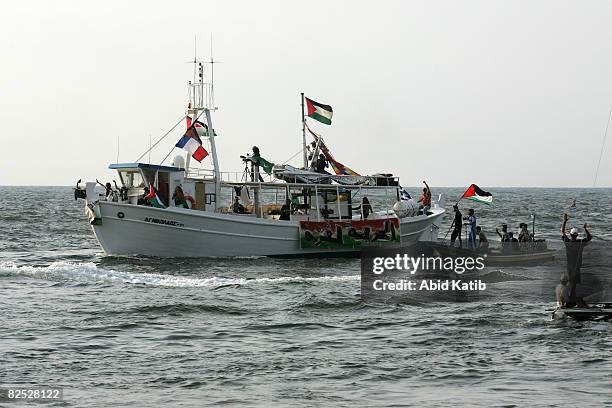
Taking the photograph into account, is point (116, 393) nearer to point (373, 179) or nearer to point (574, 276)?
point (574, 276)

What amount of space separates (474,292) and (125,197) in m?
14.1

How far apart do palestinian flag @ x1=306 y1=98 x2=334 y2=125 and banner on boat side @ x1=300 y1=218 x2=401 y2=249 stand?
207 inches

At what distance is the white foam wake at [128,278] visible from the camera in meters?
28.9

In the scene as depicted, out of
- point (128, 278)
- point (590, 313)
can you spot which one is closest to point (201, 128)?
point (128, 278)

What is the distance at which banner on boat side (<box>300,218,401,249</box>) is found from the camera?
1398 inches

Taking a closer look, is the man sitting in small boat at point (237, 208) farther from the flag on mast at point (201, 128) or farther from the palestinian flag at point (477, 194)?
the palestinian flag at point (477, 194)

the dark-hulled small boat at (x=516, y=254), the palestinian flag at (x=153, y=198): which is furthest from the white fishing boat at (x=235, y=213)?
the dark-hulled small boat at (x=516, y=254)

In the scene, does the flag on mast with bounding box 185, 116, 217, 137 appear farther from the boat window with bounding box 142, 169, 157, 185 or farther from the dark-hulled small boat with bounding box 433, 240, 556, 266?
the dark-hulled small boat with bounding box 433, 240, 556, 266

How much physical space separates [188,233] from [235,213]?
261 cm

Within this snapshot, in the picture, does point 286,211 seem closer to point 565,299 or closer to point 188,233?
point 188,233

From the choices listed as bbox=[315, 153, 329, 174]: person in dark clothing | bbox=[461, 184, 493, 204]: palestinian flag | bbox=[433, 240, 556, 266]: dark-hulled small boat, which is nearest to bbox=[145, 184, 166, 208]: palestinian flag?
bbox=[315, 153, 329, 174]: person in dark clothing

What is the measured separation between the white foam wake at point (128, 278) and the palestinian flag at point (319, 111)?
10189 millimetres

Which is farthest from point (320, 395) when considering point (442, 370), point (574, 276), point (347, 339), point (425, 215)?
point (425, 215)

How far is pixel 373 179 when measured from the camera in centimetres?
3747
